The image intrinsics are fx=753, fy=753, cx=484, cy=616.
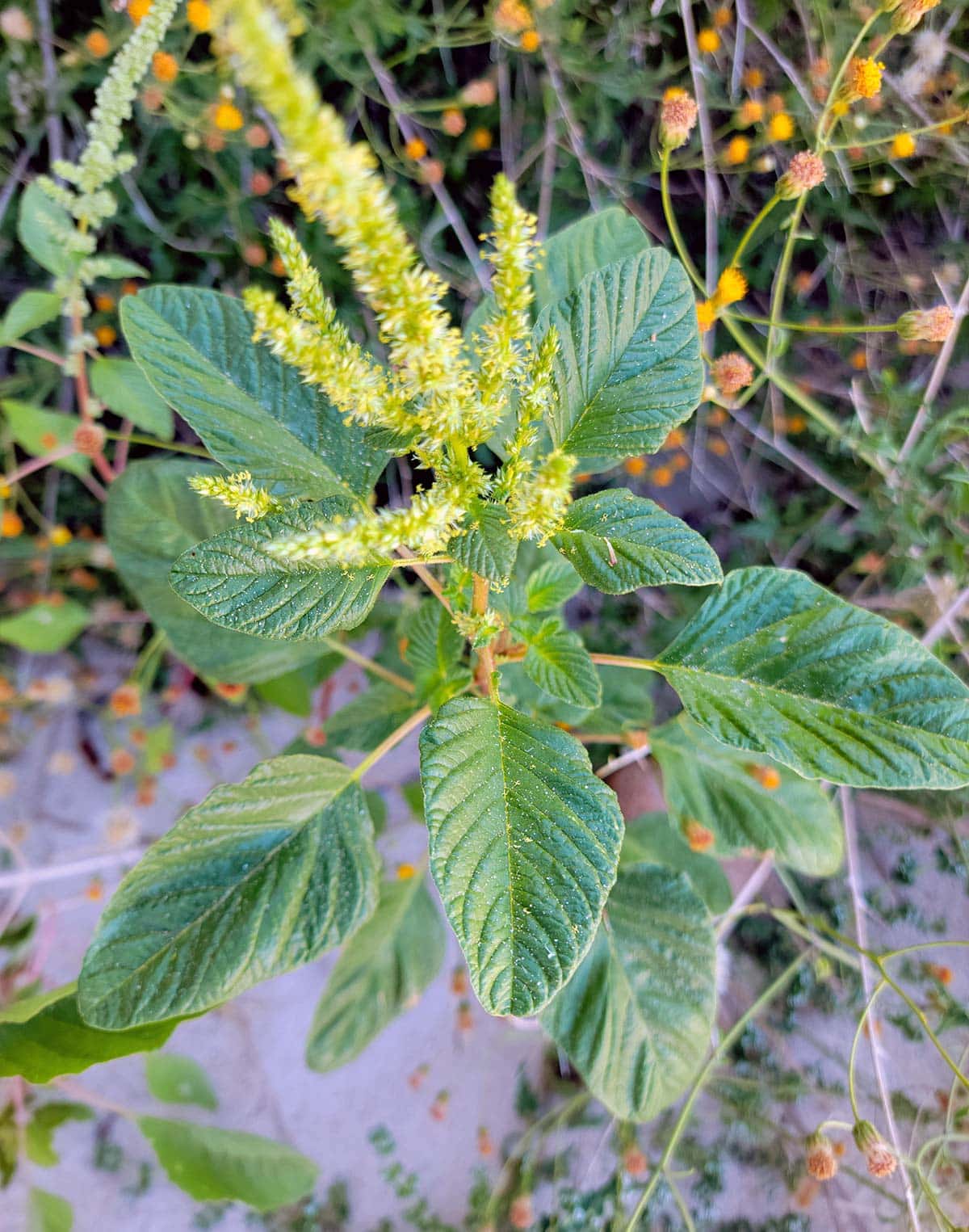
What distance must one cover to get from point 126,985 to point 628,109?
1179mm

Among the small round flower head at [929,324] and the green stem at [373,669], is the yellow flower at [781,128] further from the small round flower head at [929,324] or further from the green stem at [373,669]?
the green stem at [373,669]

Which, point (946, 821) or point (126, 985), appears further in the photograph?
point (946, 821)

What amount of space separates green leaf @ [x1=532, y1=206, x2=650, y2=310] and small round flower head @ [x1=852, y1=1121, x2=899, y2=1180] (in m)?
0.77

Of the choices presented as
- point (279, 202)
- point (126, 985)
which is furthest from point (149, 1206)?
point (279, 202)

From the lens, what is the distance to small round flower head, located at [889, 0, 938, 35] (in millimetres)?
601

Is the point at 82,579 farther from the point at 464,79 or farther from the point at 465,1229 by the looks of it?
the point at 465,1229

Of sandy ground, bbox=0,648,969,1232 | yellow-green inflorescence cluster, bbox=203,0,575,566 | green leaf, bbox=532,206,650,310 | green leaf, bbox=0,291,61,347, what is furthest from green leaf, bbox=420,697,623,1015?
sandy ground, bbox=0,648,969,1232

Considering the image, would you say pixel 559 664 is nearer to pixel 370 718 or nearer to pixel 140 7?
pixel 370 718

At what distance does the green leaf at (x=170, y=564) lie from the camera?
0.75 meters

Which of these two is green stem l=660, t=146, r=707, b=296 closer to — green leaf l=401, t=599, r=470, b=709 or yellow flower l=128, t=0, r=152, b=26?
green leaf l=401, t=599, r=470, b=709

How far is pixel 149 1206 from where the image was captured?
1151 mm

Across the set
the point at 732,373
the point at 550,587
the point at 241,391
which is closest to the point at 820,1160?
the point at 550,587

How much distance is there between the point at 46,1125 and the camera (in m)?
0.88

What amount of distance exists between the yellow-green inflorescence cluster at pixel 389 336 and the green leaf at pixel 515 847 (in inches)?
5.8
